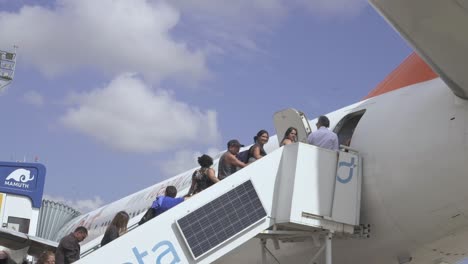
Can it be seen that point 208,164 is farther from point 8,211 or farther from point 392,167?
point 8,211

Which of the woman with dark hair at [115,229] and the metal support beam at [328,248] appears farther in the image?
the woman with dark hair at [115,229]

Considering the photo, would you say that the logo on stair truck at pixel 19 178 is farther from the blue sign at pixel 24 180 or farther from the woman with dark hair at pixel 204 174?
the woman with dark hair at pixel 204 174

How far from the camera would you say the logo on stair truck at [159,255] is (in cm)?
794

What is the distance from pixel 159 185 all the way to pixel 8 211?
14.6 feet

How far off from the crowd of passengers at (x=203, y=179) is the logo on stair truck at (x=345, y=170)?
0.30 metres

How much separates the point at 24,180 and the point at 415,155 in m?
11.0

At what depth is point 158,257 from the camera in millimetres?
7984

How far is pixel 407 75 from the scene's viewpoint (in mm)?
Result: 8891

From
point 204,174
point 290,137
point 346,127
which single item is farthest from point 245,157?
point 346,127

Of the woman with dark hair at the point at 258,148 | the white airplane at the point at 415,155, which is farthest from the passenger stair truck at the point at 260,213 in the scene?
the woman with dark hair at the point at 258,148

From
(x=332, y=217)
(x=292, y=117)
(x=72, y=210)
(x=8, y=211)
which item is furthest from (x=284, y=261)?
(x=72, y=210)

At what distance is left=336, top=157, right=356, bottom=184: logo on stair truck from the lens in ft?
27.7

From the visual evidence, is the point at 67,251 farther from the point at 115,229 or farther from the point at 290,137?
the point at 290,137

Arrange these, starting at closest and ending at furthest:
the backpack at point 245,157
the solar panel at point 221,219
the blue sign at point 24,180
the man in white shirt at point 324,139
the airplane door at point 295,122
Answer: the solar panel at point 221,219
the man in white shirt at point 324,139
the backpack at point 245,157
the airplane door at point 295,122
the blue sign at point 24,180
